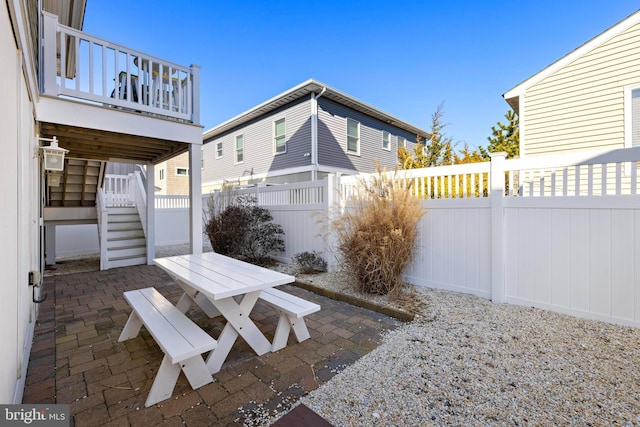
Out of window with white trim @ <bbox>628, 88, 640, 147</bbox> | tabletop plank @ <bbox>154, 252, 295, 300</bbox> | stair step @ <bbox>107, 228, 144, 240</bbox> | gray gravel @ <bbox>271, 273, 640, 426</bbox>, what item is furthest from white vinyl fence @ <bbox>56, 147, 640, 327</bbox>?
stair step @ <bbox>107, 228, 144, 240</bbox>

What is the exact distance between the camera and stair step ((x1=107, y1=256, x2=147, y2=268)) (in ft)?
19.1

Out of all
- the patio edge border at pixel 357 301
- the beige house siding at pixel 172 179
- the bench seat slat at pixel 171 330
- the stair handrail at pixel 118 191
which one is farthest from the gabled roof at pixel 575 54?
the beige house siding at pixel 172 179

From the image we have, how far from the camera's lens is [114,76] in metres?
4.13

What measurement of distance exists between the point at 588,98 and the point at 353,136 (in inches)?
264

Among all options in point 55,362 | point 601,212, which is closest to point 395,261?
point 601,212

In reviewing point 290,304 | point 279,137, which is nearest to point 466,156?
point 279,137

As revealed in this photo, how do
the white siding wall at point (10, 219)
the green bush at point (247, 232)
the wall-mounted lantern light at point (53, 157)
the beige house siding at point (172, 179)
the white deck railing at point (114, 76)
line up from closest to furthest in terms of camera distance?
the white siding wall at point (10, 219) → the wall-mounted lantern light at point (53, 157) → the white deck railing at point (114, 76) → the green bush at point (247, 232) → the beige house siding at point (172, 179)

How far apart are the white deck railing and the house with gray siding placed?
504 cm

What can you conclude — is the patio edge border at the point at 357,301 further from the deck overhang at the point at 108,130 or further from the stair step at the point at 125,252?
the stair step at the point at 125,252

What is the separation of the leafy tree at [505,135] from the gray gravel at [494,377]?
9.89 metres

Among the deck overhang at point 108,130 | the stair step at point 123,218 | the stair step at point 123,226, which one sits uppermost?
the deck overhang at point 108,130

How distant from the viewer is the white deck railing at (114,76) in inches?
143

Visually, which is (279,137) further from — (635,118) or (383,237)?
(635,118)

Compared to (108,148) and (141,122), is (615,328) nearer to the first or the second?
(141,122)
